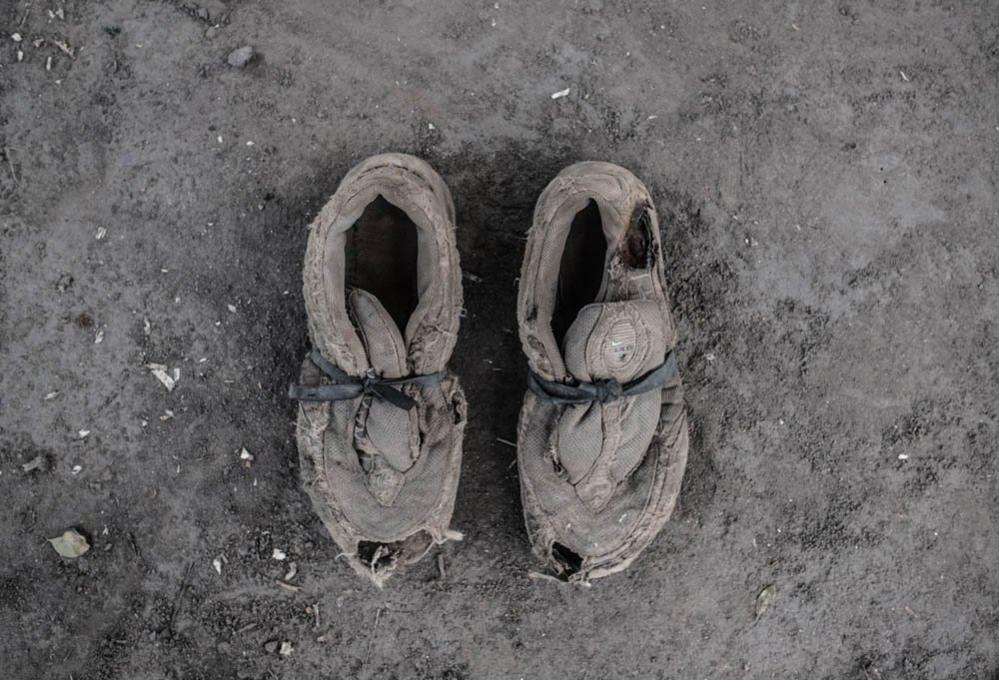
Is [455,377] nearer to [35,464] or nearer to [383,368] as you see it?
[383,368]

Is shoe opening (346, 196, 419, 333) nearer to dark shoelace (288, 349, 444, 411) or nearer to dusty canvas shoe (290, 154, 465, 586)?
dusty canvas shoe (290, 154, 465, 586)

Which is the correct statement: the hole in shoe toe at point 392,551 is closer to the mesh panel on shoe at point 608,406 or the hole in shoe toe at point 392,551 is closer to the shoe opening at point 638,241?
the mesh panel on shoe at point 608,406

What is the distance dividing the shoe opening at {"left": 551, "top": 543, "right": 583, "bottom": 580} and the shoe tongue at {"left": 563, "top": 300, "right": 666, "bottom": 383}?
58cm

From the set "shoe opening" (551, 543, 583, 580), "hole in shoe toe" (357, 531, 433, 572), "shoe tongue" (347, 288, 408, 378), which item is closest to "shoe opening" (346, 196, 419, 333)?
"shoe tongue" (347, 288, 408, 378)

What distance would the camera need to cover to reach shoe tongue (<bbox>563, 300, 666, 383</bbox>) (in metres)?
1.97

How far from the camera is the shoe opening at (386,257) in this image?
2.23m

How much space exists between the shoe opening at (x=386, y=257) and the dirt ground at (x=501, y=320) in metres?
0.21

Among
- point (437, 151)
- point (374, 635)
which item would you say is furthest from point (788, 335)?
point (374, 635)

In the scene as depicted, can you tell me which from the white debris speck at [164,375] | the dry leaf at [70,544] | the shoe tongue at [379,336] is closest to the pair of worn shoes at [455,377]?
the shoe tongue at [379,336]

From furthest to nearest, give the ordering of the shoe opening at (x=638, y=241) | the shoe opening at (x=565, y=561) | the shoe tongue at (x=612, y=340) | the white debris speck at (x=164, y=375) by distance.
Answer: the white debris speck at (x=164, y=375), the shoe opening at (x=565, y=561), the shoe opening at (x=638, y=241), the shoe tongue at (x=612, y=340)

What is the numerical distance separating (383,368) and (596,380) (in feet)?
1.96

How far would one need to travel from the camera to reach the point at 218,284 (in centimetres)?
233

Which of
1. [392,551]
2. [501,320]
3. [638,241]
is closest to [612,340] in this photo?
[638,241]

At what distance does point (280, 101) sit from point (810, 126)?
1.70m
